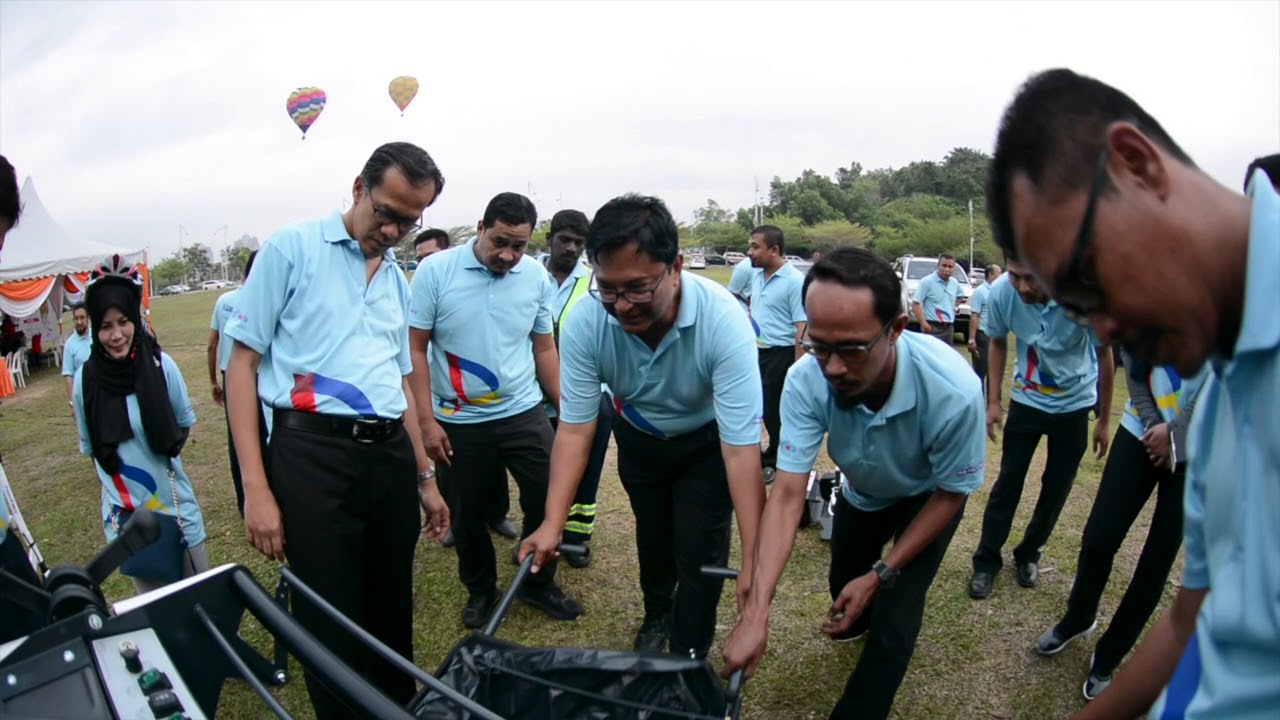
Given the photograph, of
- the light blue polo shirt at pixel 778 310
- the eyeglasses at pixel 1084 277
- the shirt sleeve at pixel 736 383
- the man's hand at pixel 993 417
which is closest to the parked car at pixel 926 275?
the light blue polo shirt at pixel 778 310

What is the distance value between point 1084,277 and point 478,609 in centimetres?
345

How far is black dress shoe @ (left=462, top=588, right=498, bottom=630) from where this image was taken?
371 centimetres

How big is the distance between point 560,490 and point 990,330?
2690 millimetres

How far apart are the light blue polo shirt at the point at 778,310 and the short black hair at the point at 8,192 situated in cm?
492

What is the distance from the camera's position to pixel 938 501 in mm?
2396

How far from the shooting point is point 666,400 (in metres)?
2.72

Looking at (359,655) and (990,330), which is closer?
(359,655)

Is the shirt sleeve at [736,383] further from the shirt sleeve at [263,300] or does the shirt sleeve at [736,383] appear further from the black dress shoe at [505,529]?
the black dress shoe at [505,529]

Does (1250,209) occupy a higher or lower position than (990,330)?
higher

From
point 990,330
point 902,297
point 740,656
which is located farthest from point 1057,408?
point 740,656

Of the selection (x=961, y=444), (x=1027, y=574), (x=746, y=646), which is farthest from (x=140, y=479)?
(x=1027, y=574)

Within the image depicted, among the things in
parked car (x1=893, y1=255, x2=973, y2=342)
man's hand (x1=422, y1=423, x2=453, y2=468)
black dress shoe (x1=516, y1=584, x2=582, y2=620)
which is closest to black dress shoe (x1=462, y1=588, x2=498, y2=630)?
black dress shoe (x1=516, y1=584, x2=582, y2=620)

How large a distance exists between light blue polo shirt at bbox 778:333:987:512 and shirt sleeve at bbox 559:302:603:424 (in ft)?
2.27

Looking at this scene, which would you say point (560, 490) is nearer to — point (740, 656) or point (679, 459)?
point (679, 459)
